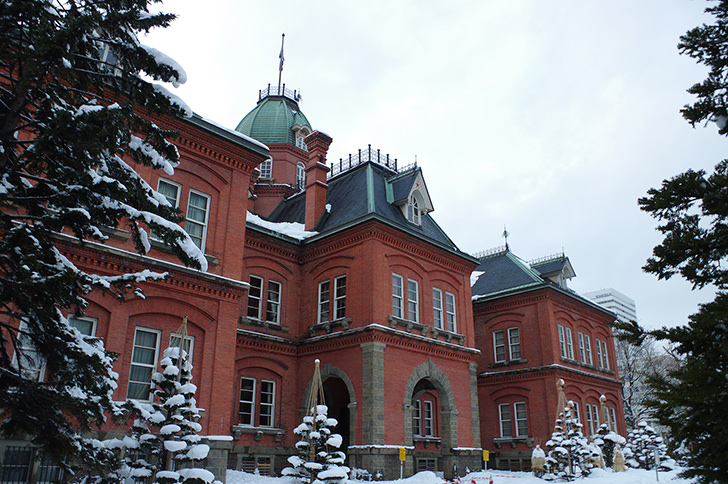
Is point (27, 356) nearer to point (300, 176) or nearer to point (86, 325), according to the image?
point (86, 325)

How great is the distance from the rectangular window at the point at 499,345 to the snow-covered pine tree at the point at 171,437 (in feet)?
76.5

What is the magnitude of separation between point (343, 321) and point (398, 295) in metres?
2.76

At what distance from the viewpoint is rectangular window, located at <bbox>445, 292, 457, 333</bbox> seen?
26.2 metres

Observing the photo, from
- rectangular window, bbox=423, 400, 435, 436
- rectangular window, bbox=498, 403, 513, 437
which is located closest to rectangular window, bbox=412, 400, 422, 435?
rectangular window, bbox=423, 400, 435, 436

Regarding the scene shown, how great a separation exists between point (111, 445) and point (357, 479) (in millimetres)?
10232

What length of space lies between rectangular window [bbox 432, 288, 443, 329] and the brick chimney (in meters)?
6.79

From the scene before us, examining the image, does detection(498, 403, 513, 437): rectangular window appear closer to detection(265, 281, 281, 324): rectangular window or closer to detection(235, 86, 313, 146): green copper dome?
detection(265, 281, 281, 324): rectangular window

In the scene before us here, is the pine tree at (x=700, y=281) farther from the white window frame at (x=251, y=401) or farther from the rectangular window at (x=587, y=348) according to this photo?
the rectangular window at (x=587, y=348)

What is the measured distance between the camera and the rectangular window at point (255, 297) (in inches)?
928

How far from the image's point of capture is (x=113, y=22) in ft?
24.0

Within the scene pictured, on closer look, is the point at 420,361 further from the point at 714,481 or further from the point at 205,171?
the point at 714,481

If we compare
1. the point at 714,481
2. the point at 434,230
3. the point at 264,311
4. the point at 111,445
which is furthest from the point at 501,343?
the point at 714,481

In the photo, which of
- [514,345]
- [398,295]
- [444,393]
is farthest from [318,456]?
[514,345]

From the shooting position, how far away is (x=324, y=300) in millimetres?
24609
